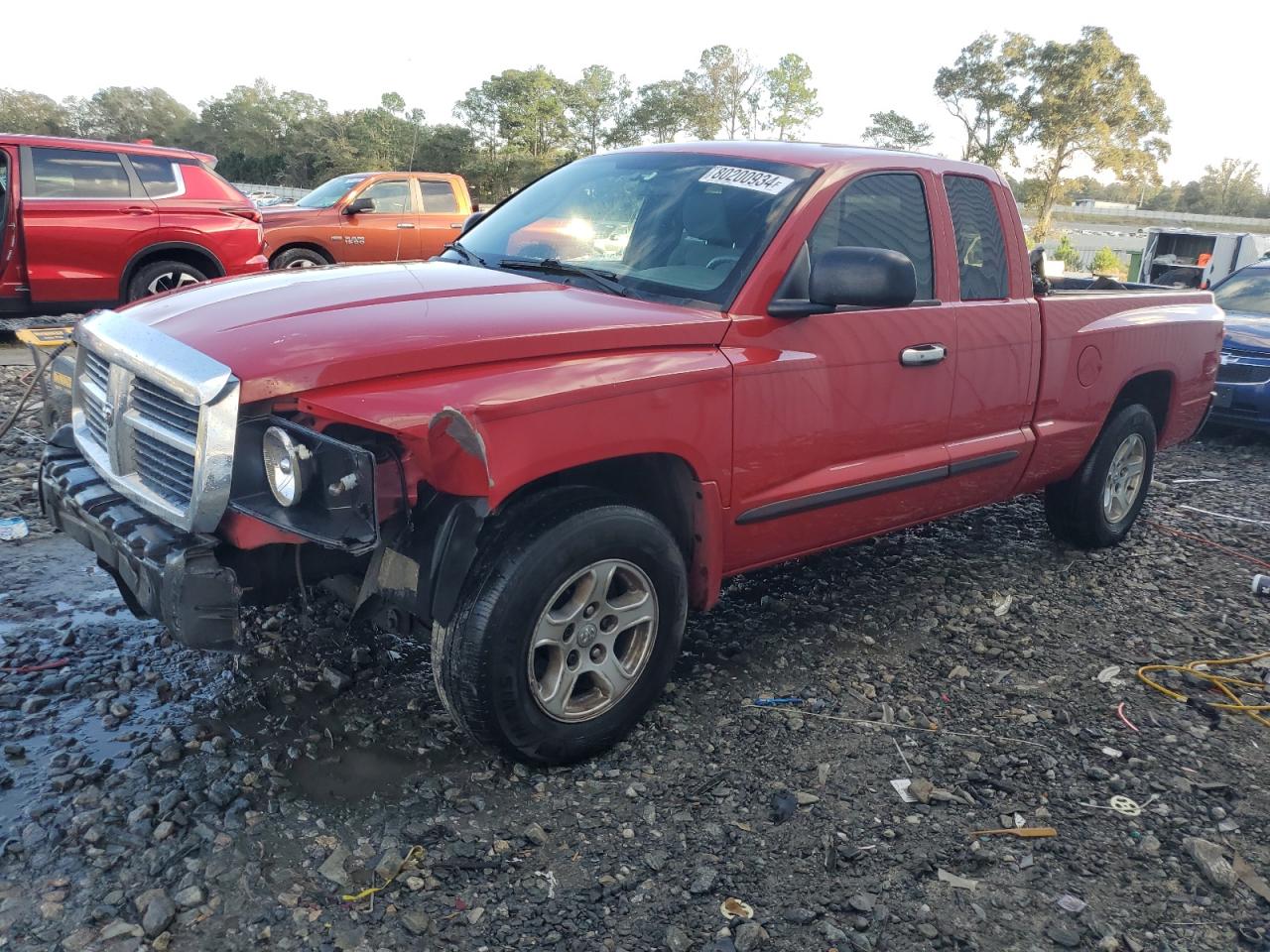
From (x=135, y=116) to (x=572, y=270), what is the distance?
86741mm

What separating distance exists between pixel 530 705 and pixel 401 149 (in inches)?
1889

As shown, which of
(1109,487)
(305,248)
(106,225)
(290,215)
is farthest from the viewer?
(305,248)

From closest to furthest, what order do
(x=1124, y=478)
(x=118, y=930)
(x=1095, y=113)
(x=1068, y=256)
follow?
(x=118, y=930) < (x=1124, y=478) < (x=1068, y=256) < (x=1095, y=113)

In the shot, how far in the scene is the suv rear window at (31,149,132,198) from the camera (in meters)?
8.95

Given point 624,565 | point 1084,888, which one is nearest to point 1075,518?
point 1084,888

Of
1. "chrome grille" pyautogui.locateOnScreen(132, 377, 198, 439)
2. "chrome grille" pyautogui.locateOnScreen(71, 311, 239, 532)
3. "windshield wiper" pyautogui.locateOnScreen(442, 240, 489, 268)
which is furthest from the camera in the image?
"windshield wiper" pyautogui.locateOnScreen(442, 240, 489, 268)

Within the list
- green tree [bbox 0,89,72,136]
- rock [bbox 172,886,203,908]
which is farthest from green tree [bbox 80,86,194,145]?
rock [bbox 172,886,203,908]

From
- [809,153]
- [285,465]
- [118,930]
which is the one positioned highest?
[809,153]

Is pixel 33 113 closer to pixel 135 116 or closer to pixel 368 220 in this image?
pixel 135 116

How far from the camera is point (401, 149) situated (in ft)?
154

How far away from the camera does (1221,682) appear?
12.8 ft

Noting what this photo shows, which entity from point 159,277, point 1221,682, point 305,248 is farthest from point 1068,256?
point 1221,682

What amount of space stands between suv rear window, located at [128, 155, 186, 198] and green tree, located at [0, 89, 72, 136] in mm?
64213

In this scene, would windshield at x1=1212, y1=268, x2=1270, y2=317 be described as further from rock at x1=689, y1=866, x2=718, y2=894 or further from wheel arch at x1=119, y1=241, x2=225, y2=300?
wheel arch at x1=119, y1=241, x2=225, y2=300
